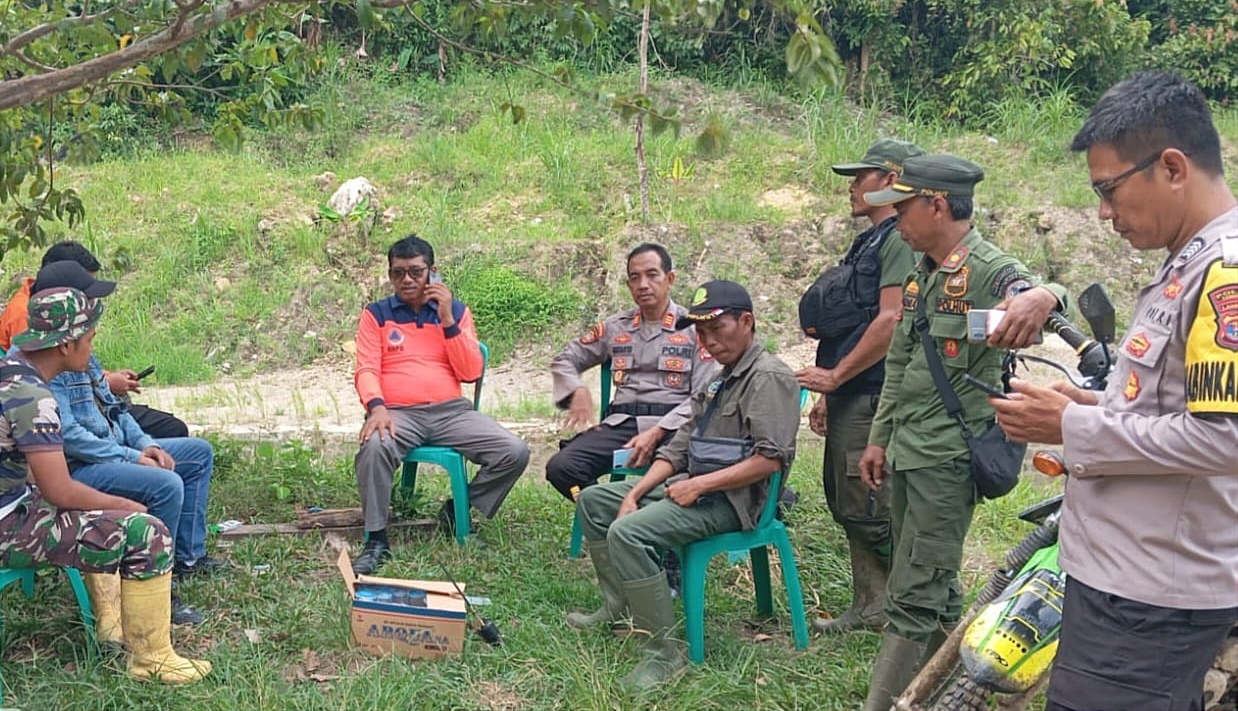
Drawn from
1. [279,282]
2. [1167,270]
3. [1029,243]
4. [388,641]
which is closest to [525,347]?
[279,282]

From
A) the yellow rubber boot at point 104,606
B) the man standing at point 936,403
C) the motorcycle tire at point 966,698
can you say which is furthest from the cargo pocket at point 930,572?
the yellow rubber boot at point 104,606

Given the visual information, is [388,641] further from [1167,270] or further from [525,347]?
[525,347]

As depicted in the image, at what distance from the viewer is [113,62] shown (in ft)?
11.4

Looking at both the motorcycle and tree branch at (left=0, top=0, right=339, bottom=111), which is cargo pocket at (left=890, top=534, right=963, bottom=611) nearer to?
the motorcycle

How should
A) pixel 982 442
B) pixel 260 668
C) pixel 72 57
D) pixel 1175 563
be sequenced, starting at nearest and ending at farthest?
1. pixel 1175 563
2. pixel 982 442
3. pixel 260 668
4. pixel 72 57

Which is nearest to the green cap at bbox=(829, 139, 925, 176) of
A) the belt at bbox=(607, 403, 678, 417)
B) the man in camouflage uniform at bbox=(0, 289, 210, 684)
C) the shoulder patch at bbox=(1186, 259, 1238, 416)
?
the belt at bbox=(607, 403, 678, 417)

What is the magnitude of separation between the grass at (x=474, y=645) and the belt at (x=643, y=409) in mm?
698

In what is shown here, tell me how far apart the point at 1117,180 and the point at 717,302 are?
2092 millimetres

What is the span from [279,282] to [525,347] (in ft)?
8.22

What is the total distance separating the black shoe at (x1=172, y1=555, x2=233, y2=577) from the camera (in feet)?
15.6

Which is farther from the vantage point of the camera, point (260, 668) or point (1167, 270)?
point (260, 668)

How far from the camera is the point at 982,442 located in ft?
10.5

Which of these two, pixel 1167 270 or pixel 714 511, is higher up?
pixel 1167 270

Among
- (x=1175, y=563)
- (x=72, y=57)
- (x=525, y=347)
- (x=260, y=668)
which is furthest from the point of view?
(x=525, y=347)
